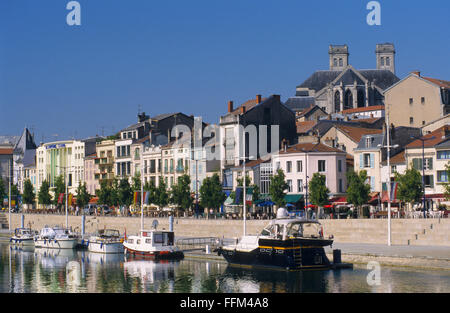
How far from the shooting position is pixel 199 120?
116 metres

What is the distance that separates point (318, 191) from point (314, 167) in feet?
34.3

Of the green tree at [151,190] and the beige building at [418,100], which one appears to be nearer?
the green tree at [151,190]

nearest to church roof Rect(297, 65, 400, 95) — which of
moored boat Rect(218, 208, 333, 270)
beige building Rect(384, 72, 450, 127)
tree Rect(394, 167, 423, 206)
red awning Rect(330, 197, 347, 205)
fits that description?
beige building Rect(384, 72, 450, 127)

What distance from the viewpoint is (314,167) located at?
87688 millimetres

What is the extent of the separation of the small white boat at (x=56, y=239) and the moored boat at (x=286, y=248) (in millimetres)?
27728

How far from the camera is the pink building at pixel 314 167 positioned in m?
87.8

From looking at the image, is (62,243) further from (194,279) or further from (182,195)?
(194,279)

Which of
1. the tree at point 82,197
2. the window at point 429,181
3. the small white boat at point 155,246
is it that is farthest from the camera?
the tree at point 82,197

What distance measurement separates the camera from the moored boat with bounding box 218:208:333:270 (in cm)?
5116

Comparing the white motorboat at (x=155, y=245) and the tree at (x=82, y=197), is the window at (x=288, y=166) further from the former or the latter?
the tree at (x=82, y=197)

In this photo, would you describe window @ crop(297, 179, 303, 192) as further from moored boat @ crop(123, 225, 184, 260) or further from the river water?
the river water

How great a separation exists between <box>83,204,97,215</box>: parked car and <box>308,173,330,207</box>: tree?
140 ft

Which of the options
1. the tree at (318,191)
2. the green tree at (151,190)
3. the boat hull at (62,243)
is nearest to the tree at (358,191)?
the tree at (318,191)

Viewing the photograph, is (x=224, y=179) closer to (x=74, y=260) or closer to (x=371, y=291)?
(x=74, y=260)
